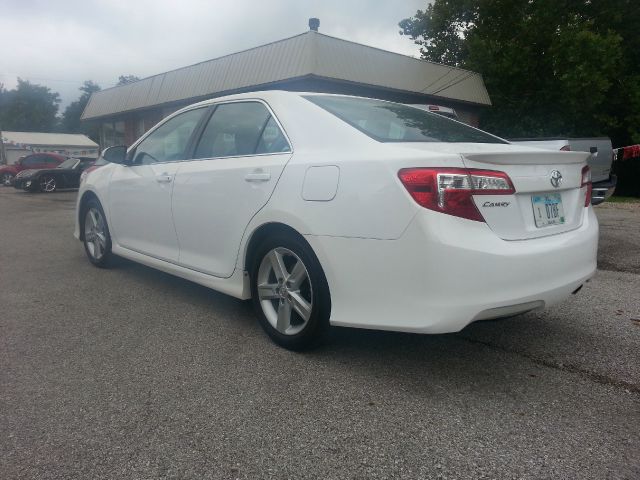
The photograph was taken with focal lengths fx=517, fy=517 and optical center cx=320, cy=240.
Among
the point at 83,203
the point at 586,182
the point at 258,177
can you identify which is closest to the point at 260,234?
the point at 258,177

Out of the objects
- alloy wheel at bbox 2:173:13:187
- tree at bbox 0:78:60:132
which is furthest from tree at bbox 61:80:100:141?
alloy wheel at bbox 2:173:13:187

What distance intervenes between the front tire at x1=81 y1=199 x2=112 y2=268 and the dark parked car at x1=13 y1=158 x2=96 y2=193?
1655 cm

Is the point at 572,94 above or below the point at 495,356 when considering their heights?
above

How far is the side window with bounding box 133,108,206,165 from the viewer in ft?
13.2

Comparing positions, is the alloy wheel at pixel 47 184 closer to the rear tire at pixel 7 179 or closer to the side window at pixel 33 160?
the side window at pixel 33 160

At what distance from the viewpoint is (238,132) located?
3547 millimetres

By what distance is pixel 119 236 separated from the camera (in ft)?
15.4

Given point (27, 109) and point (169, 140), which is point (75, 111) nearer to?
point (27, 109)

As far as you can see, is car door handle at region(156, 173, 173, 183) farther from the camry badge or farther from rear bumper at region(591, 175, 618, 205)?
rear bumper at region(591, 175, 618, 205)

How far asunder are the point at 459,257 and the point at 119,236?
11.2 feet

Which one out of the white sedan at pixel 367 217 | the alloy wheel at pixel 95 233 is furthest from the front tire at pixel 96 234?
the white sedan at pixel 367 217

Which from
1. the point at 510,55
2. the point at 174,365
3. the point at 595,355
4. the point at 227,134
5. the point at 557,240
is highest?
the point at 510,55

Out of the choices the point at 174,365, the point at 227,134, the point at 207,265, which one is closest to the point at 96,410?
the point at 174,365

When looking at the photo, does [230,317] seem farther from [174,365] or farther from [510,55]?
[510,55]
